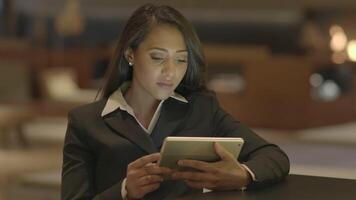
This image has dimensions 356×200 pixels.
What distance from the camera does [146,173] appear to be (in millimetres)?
1778

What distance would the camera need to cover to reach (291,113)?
31.7 feet

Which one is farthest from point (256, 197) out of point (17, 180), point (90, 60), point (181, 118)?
point (90, 60)

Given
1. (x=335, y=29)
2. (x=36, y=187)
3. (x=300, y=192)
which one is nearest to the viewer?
(x=300, y=192)

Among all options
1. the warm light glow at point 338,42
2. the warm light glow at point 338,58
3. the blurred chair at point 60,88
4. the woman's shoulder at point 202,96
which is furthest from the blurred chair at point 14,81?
the woman's shoulder at point 202,96

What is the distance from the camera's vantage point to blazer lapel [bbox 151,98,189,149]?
2.05 m

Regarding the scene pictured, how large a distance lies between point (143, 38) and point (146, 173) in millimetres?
370

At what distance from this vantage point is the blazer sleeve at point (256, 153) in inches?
76.1

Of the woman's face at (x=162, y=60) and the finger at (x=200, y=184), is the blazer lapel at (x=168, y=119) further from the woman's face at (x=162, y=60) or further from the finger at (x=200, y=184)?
the finger at (x=200, y=184)

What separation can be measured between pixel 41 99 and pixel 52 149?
2.47m

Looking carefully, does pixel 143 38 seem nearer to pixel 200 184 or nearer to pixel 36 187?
pixel 200 184

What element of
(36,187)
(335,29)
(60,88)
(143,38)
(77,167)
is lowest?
(60,88)

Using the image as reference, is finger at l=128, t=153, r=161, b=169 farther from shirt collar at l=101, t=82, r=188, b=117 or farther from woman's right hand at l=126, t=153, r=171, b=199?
shirt collar at l=101, t=82, r=188, b=117

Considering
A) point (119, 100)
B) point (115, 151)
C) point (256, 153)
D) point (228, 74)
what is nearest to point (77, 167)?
point (115, 151)

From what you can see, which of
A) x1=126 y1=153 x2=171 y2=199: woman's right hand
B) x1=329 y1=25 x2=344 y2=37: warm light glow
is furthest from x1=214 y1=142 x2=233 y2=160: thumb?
x1=329 y1=25 x2=344 y2=37: warm light glow
